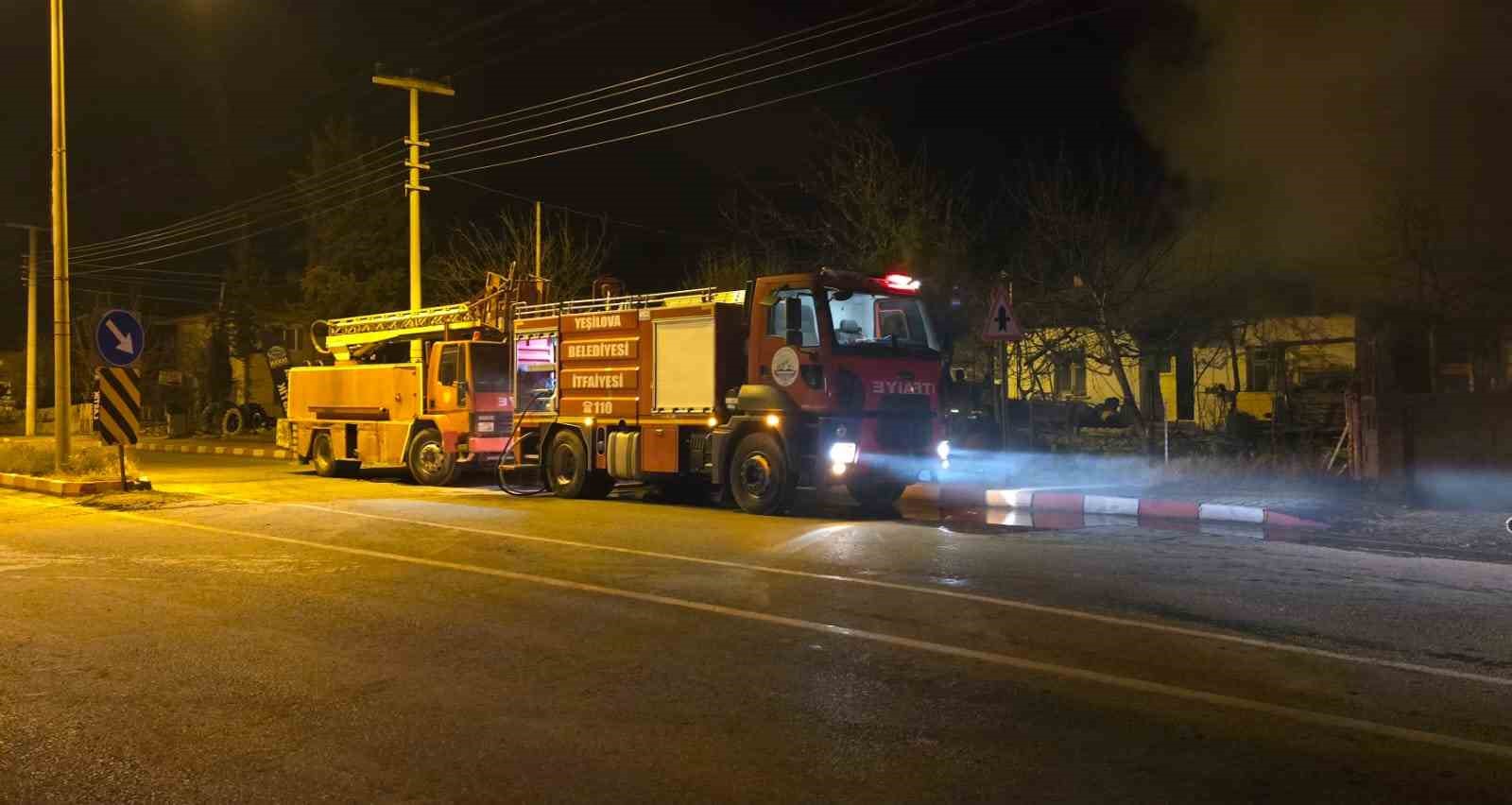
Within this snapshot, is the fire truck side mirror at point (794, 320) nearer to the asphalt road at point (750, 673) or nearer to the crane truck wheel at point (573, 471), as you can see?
the asphalt road at point (750, 673)

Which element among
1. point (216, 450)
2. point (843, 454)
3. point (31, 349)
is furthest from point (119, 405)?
point (31, 349)

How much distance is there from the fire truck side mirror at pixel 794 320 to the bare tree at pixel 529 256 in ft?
61.0

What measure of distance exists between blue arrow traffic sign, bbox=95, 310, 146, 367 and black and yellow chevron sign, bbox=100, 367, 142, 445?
0.20m

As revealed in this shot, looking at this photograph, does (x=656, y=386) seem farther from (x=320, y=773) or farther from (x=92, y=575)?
(x=320, y=773)

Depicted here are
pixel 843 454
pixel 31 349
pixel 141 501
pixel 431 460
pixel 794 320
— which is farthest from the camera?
pixel 31 349

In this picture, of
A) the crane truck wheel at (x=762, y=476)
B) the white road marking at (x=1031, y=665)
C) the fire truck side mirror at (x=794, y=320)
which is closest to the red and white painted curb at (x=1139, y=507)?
the crane truck wheel at (x=762, y=476)

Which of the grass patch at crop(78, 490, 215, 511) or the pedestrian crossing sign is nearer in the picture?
the grass patch at crop(78, 490, 215, 511)

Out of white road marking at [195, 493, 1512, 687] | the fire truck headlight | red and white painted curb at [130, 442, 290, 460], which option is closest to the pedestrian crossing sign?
the fire truck headlight

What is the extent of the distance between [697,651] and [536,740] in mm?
1620

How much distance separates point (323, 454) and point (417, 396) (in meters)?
3.33

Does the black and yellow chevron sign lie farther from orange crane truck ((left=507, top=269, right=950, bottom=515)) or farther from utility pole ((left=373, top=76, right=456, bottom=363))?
utility pole ((left=373, top=76, right=456, bottom=363))

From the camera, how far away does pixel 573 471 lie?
50.6 feet

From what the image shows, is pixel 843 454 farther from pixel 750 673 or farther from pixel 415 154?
pixel 415 154

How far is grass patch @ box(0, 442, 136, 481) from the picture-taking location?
53.1 feet
